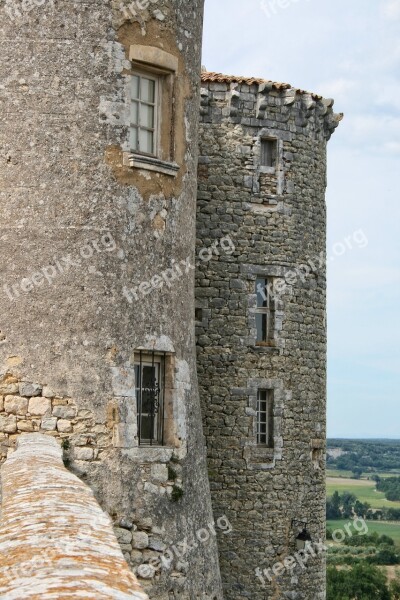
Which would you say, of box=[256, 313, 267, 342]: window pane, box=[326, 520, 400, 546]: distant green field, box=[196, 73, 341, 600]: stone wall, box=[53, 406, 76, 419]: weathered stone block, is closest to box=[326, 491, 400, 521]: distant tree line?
box=[326, 520, 400, 546]: distant green field

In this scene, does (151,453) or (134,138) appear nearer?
(151,453)

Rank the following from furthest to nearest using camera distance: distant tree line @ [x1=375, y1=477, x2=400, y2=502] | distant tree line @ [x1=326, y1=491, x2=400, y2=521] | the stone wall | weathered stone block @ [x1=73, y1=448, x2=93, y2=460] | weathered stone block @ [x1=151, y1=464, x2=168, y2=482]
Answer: distant tree line @ [x1=375, y1=477, x2=400, y2=502], distant tree line @ [x1=326, y1=491, x2=400, y2=521], the stone wall, weathered stone block @ [x1=151, y1=464, x2=168, y2=482], weathered stone block @ [x1=73, y1=448, x2=93, y2=460]

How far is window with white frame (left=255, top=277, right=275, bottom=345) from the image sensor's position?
677 inches

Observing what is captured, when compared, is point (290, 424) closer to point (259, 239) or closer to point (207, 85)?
point (259, 239)

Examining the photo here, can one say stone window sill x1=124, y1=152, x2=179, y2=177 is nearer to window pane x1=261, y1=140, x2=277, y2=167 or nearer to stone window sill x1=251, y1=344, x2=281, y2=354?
stone window sill x1=251, y1=344, x2=281, y2=354

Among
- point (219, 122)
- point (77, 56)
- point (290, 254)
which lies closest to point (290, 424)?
point (290, 254)

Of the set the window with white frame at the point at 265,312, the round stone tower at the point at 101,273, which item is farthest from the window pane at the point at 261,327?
the round stone tower at the point at 101,273

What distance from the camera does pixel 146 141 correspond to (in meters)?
12.0

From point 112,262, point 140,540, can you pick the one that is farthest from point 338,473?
point 112,262

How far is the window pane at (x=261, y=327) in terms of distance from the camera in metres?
Answer: 17.2

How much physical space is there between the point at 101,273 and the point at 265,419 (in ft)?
21.8

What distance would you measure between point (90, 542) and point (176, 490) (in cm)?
589

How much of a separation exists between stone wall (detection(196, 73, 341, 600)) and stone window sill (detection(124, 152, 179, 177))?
4.90 metres

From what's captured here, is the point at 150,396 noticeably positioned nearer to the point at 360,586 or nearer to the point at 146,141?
the point at 146,141
